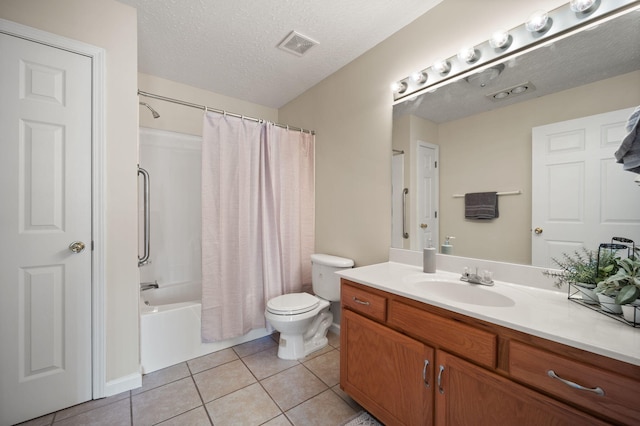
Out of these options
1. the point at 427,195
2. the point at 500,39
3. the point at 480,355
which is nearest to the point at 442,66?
the point at 500,39

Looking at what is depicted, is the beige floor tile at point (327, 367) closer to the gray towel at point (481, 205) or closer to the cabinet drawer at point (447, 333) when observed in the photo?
the cabinet drawer at point (447, 333)

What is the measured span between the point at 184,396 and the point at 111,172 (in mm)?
1477

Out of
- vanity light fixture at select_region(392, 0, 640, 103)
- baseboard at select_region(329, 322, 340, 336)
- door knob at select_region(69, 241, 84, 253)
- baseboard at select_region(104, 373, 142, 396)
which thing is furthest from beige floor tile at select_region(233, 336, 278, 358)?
vanity light fixture at select_region(392, 0, 640, 103)

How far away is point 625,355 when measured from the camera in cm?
67

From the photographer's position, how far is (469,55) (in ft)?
4.84

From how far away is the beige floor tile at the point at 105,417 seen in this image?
141cm

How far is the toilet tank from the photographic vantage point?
2.18 metres

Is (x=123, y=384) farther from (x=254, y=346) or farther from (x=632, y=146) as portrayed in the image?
(x=632, y=146)

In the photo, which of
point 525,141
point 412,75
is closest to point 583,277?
point 525,141

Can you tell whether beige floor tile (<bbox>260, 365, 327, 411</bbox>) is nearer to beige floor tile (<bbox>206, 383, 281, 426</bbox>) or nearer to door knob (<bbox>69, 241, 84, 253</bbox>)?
beige floor tile (<bbox>206, 383, 281, 426</bbox>)

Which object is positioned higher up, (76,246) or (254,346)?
(76,246)

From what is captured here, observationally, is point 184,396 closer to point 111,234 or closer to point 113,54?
point 111,234

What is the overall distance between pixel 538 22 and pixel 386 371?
1.85m

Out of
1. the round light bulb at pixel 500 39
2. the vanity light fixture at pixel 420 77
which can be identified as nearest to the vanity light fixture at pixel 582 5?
the round light bulb at pixel 500 39
